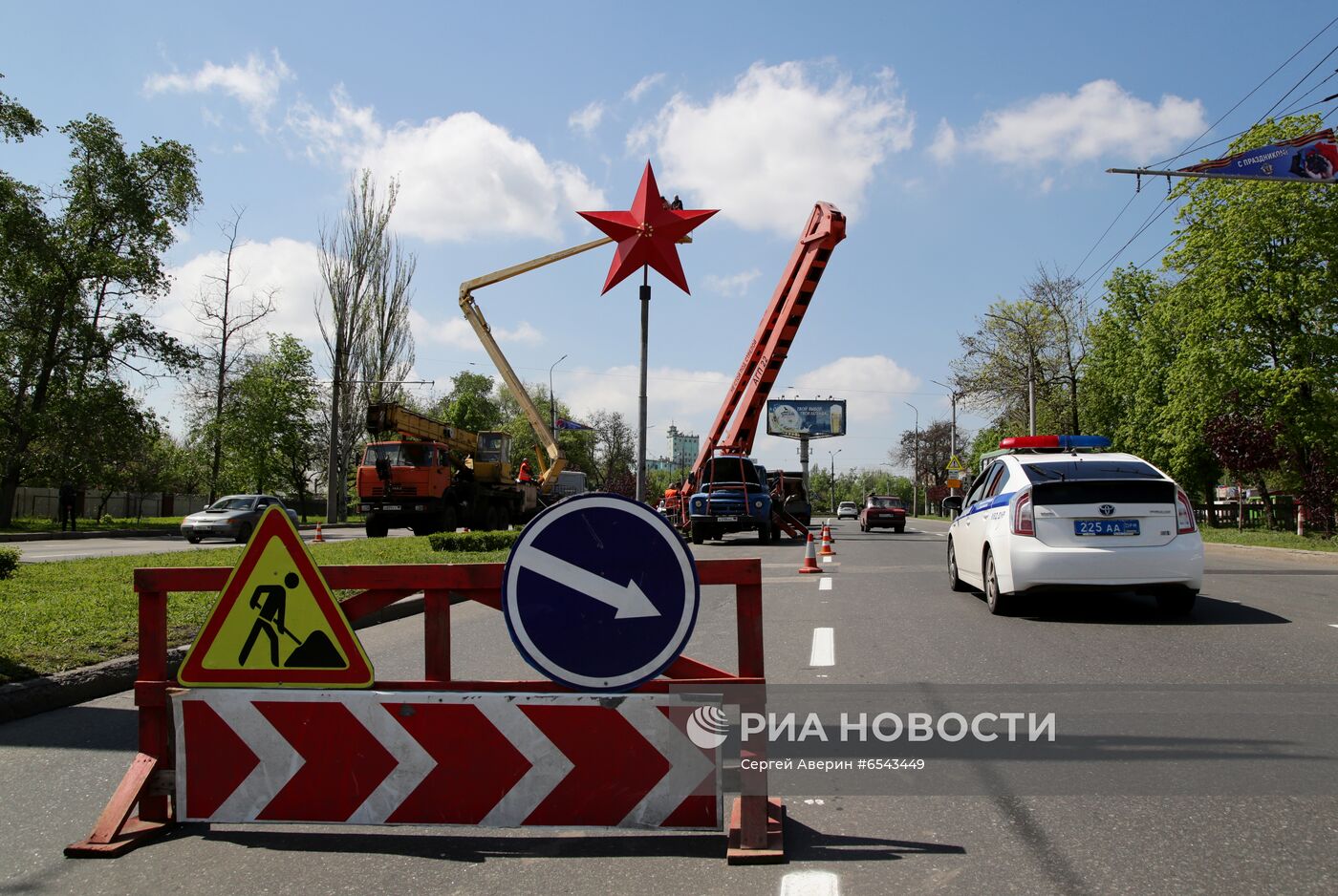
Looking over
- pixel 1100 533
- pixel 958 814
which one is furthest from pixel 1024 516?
pixel 958 814

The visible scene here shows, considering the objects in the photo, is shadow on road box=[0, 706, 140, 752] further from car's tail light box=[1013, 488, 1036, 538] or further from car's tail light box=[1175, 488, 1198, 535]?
car's tail light box=[1175, 488, 1198, 535]

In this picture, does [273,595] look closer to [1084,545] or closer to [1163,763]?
[1163,763]

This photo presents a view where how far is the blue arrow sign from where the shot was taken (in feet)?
11.9

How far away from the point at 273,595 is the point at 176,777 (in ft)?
2.64

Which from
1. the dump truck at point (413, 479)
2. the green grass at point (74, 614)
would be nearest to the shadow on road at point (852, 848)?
the green grass at point (74, 614)

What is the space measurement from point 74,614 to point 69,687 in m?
2.67

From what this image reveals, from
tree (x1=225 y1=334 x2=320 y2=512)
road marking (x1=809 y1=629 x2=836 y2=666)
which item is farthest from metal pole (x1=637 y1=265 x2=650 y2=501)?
tree (x1=225 y1=334 x2=320 y2=512)

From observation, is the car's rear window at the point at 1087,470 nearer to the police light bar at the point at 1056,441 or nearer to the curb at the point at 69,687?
the police light bar at the point at 1056,441

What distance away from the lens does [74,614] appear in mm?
8852

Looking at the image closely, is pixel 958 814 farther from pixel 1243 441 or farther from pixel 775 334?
pixel 1243 441

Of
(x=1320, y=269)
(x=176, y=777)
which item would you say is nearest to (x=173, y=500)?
(x=1320, y=269)

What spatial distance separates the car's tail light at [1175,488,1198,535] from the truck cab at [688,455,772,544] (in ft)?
52.0

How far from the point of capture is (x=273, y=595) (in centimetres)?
388

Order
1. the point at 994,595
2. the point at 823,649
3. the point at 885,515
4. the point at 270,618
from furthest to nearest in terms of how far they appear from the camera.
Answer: the point at 885,515 < the point at 994,595 < the point at 823,649 < the point at 270,618
